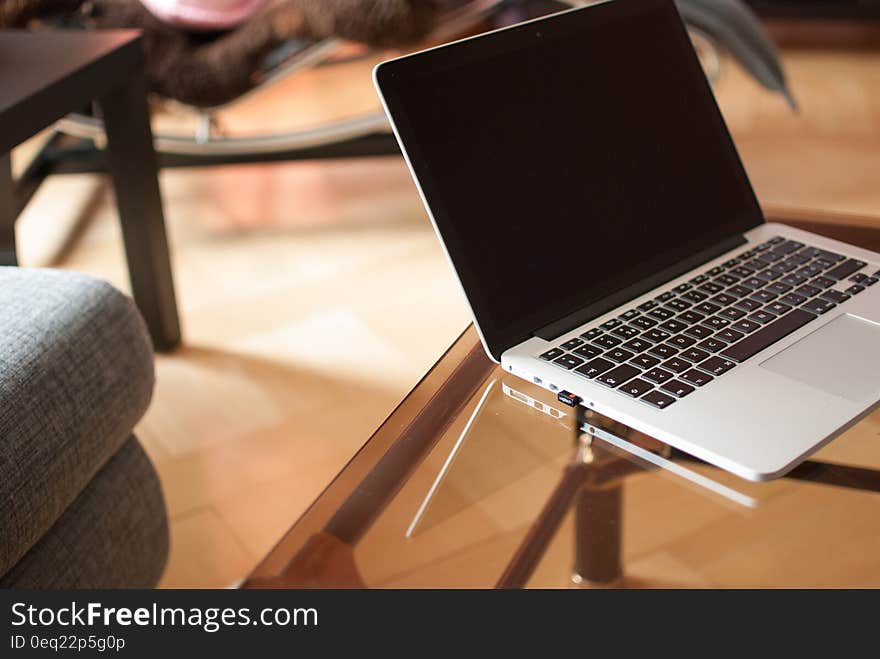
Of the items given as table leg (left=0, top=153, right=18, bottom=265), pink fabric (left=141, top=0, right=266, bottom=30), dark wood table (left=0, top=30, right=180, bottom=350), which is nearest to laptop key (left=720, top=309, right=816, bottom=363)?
dark wood table (left=0, top=30, right=180, bottom=350)

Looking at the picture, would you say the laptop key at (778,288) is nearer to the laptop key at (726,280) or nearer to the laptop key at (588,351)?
the laptop key at (726,280)

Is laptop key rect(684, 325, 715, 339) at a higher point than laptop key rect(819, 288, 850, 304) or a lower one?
higher

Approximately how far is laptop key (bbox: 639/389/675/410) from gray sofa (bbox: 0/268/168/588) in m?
0.45

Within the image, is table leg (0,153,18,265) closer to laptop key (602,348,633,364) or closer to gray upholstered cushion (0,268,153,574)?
gray upholstered cushion (0,268,153,574)

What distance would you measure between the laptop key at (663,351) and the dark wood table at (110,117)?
30.1 inches

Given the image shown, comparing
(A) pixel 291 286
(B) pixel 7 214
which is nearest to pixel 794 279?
(B) pixel 7 214

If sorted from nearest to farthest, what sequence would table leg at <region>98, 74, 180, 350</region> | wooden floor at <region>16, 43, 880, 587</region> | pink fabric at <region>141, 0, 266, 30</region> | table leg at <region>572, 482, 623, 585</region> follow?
table leg at <region>572, 482, 623, 585</region> → wooden floor at <region>16, 43, 880, 587</region> → table leg at <region>98, 74, 180, 350</region> → pink fabric at <region>141, 0, 266, 30</region>

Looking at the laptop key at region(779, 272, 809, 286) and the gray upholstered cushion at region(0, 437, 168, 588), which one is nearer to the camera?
the laptop key at region(779, 272, 809, 286)

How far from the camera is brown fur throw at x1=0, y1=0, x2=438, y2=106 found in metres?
1.66

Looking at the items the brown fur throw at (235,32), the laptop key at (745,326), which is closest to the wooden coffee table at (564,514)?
the laptop key at (745,326)

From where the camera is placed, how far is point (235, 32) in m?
1.79

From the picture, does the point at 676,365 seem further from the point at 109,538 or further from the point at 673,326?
the point at 109,538

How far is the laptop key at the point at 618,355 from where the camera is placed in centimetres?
60

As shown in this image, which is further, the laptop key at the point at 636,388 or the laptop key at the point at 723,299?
the laptop key at the point at 723,299
